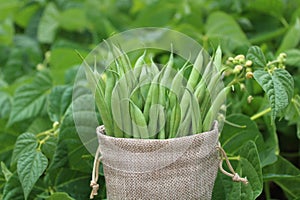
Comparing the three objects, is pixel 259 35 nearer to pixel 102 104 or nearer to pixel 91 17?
pixel 91 17

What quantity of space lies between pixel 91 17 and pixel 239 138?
964 millimetres

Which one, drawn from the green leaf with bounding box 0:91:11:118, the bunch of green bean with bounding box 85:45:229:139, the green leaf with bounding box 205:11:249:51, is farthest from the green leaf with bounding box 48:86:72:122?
the green leaf with bounding box 205:11:249:51

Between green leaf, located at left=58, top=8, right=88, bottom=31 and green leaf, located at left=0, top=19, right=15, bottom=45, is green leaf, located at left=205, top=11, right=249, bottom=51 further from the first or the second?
green leaf, located at left=0, top=19, right=15, bottom=45

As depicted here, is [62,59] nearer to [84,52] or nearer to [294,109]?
[84,52]

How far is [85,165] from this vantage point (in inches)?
36.3

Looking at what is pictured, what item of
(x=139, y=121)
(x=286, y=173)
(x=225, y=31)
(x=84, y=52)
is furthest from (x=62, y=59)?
(x=139, y=121)

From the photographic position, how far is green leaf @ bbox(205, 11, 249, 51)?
135cm

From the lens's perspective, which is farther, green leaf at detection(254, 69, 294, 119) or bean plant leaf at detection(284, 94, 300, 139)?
bean plant leaf at detection(284, 94, 300, 139)

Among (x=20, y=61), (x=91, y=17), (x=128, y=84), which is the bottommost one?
(x=20, y=61)

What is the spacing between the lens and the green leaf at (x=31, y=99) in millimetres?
1124

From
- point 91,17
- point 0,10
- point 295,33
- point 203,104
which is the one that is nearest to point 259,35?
point 295,33

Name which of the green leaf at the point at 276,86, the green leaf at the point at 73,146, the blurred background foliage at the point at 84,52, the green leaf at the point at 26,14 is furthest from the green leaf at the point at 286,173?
the green leaf at the point at 26,14

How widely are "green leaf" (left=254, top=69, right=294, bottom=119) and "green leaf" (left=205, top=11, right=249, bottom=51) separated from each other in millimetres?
525

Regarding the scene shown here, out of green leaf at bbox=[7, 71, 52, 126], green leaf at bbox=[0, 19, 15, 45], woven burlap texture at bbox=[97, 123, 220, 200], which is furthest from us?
green leaf at bbox=[0, 19, 15, 45]
